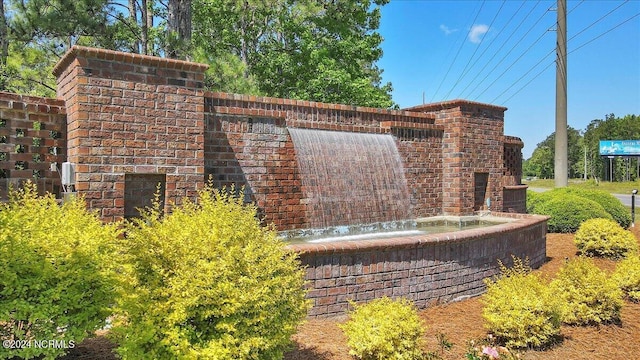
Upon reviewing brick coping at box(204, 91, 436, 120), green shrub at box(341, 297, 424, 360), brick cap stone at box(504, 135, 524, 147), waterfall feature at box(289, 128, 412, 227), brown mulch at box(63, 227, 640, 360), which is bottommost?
brown mulch at box(63, 227, 640, 360)

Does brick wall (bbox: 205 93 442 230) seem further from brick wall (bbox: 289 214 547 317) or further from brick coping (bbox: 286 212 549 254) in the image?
brick wall (bbox: 289 214 547 317)

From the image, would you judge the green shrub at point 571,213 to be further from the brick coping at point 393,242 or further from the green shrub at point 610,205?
the brick coping at point 393,242

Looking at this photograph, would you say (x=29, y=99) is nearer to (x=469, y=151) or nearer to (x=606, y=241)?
(x=469, y=151)

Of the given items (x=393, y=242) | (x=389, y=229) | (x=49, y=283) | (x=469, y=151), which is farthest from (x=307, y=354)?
(x=469, y=151)

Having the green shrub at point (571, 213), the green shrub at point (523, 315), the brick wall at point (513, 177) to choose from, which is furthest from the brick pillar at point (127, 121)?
the green shrub at point (571, 213)

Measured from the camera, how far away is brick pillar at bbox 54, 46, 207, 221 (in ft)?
16.5

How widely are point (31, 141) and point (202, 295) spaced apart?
Result: 145 inches

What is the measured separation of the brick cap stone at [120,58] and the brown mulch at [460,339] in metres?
2.93

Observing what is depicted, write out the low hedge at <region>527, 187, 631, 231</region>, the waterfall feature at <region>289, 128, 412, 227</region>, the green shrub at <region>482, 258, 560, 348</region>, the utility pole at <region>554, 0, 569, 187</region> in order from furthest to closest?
the utility pole at <region>554, 0, 569, 187</region>
the low hedge at <region>527, 187, 631, 231</region>
the waterfall feature at <region>289, 128, 412, 227</region>
the green shrub at <region>482, 258, 560, 348</region>

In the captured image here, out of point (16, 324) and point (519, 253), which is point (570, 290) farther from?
point (16, 324)

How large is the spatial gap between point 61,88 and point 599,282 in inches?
264

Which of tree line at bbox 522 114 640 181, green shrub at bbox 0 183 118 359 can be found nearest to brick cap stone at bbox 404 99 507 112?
green shrub at bbox 0 183 118 359

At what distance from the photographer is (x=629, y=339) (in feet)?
16.6

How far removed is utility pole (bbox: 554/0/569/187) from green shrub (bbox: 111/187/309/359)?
1673 centimetres
